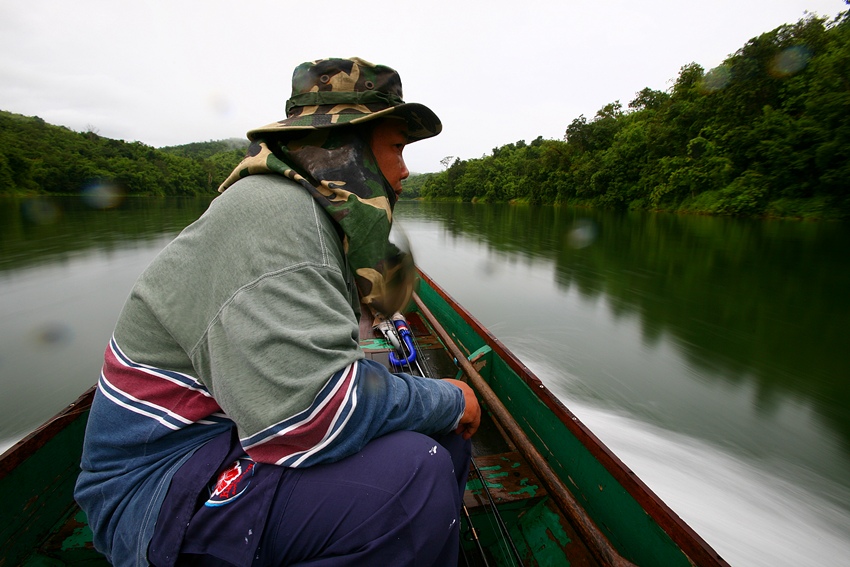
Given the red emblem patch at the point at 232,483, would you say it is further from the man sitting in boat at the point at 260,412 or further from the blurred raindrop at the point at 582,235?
the blurred raindrop at the point at 582,235

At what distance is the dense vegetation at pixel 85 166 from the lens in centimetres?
4475

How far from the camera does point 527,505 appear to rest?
6.01ft

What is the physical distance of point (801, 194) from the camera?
1920 centimetres

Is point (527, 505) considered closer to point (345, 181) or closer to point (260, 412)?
point (260, 412)

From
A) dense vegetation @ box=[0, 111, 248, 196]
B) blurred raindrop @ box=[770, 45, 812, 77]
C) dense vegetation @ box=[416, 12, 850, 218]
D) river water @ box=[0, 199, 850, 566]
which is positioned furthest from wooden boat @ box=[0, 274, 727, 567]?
dense vegetation @ box=[0, 111, 248, 196]

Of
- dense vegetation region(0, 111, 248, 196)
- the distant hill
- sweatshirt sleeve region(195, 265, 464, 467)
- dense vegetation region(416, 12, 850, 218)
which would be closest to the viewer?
sweatshirt sleeve region(195, 265, 464, 467)

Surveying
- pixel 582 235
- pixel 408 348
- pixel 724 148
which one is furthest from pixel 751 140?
pixel 408 348

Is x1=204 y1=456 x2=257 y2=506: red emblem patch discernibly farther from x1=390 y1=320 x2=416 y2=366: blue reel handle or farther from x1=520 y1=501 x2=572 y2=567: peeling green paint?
x1=390 y1=320 x2=416 y2=366: blue reel handle

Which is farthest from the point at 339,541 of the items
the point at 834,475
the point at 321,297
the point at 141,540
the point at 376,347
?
the point at 834,475

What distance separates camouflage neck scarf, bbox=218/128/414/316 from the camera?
924 millimetres

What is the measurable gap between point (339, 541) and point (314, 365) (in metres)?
0.39

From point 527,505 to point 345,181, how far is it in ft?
5.44

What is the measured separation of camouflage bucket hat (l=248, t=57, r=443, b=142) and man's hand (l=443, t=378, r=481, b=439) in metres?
0.78

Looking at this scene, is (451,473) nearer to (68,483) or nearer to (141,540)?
(141,540)
